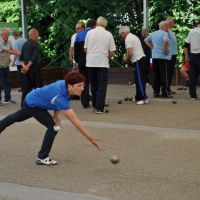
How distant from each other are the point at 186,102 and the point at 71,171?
595 centimetres

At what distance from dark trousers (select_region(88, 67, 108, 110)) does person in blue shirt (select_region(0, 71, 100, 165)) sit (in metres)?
3.72

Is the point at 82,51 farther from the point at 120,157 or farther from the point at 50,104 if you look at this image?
the point at 50,104

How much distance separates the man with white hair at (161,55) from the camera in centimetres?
1216

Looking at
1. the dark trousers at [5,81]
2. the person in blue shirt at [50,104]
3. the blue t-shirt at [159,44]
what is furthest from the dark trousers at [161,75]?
the person in blue shirt at [50,104]

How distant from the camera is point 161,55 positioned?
12.2m

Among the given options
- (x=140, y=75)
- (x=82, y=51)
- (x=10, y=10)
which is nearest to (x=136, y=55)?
(x=140, y=75)

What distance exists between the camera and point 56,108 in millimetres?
6273

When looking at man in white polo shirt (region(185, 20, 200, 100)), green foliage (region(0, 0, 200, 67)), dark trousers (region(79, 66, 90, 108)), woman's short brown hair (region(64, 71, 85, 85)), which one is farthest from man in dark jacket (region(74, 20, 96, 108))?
green foliage (region(0, 0, 200, 67))

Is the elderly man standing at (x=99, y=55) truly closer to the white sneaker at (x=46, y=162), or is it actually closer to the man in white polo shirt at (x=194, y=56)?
the man in white polo shirt at (x=194, y=56)

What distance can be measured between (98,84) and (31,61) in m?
1.51

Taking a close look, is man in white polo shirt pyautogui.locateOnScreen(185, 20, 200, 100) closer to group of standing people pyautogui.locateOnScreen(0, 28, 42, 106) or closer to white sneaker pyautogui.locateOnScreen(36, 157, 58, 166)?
group of standing people pyautogui.locateOnScreen(0, 28, 42, 106)

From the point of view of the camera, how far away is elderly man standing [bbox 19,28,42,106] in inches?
431

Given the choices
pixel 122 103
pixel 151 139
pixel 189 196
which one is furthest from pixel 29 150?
pixel 122 103

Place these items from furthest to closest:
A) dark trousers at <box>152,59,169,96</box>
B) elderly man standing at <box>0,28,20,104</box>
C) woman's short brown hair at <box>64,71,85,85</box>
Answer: dark trousers at <box>152,59,169,96</box>
elderly man standing at <box>0,28,20,104</box>
woman's short brown hair at <box>64,71,85,85</box>
